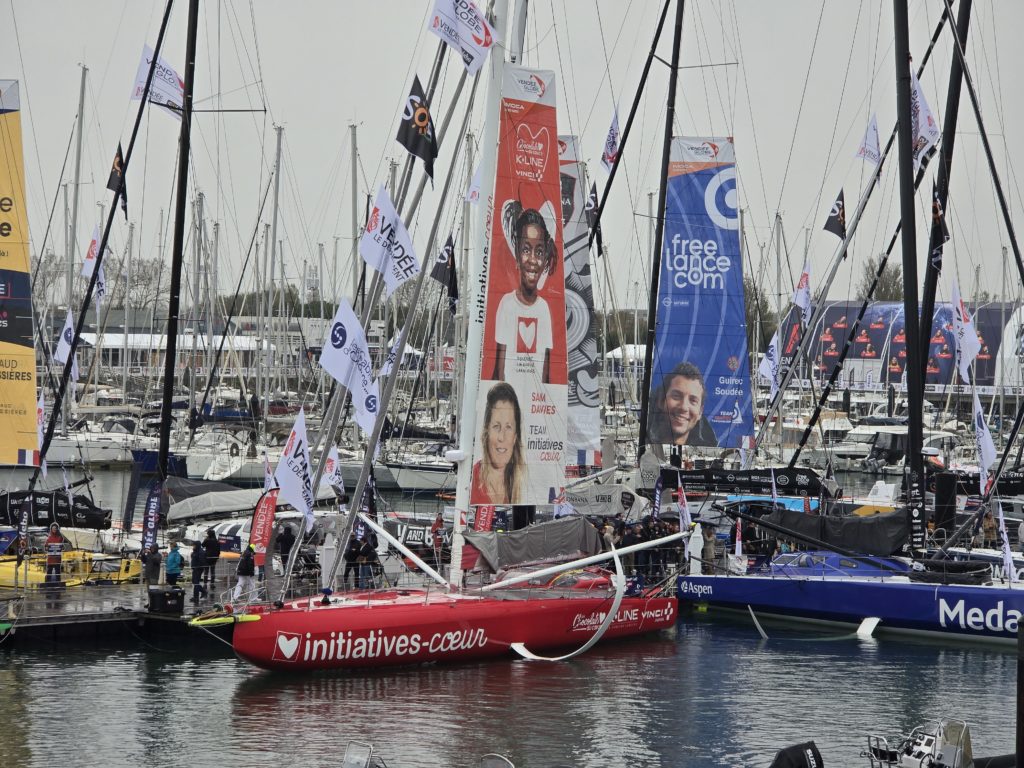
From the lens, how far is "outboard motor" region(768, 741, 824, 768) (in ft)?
42.6

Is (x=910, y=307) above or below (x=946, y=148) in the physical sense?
below

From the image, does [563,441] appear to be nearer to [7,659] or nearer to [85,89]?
[7,659]

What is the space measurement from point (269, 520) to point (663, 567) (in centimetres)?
984

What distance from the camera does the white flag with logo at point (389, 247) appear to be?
22.0 m

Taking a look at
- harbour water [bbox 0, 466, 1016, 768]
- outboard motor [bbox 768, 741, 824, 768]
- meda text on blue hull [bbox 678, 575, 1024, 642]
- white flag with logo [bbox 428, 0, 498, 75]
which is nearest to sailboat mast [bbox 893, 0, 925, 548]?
meda text on blue hull [bbox 678, 575, 1024, 642]

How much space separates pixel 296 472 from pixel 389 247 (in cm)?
399

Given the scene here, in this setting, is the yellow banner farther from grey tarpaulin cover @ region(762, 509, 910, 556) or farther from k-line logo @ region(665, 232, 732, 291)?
k-line logo @ region(665, 232, 732, 291)

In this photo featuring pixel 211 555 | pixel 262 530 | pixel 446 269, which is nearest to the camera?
pixel 262 530

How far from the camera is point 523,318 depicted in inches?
924

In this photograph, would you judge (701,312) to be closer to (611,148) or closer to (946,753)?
(611,148)

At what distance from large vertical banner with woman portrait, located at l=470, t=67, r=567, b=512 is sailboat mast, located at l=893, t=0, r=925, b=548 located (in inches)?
296

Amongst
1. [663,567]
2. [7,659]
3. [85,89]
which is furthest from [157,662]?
[85,89]

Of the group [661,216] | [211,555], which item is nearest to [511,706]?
[211,555]

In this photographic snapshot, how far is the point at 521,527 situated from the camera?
25.9 m
